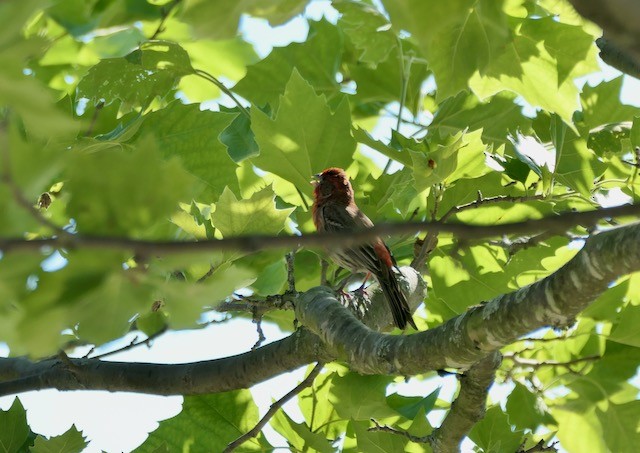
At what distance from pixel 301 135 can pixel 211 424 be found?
1383mm

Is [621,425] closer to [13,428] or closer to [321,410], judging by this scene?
[321,410]

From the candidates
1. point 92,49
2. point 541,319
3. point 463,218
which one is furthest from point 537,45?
point 92,49

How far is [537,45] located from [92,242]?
8.06 feet

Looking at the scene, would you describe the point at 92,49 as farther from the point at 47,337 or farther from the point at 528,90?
the point at 47,337

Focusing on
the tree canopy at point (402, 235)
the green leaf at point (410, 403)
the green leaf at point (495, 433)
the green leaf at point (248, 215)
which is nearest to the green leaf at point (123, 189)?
the tree canopy at point (402, 235)

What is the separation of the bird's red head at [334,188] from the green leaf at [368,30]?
1.12m

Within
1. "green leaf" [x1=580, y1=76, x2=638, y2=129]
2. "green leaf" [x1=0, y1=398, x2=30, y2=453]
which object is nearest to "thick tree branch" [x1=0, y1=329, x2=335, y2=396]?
"green leaf" [x1=0, y1=398, x2=30, y2=453]

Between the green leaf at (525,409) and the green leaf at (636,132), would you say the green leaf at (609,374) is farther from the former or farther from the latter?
the green leaf at (636,132)

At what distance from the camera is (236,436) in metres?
3.85

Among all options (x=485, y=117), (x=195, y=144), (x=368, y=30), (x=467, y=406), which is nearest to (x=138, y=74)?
(x=195, y=144)

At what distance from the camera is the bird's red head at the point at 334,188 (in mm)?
5215

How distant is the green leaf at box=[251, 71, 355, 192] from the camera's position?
3406 mm

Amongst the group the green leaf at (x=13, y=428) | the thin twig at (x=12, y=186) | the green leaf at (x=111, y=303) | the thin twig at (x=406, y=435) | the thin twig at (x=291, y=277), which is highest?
the thin twig at (x=291, y=277)

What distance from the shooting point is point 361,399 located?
358cm
